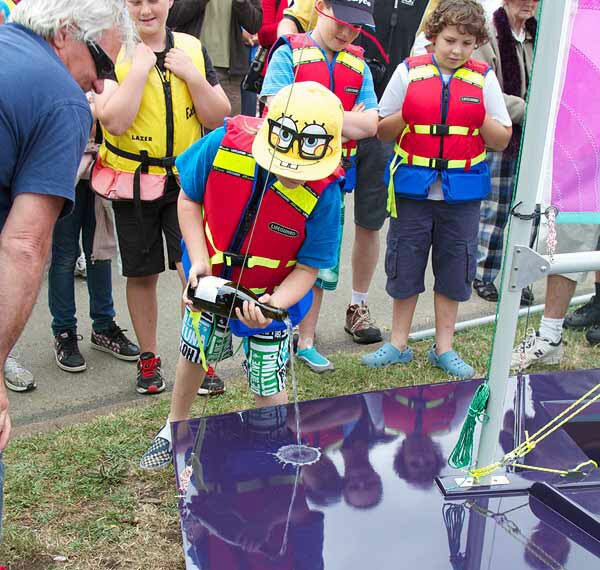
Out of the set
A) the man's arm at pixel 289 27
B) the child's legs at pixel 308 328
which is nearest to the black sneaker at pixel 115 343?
the child's legs at pixel 308 328

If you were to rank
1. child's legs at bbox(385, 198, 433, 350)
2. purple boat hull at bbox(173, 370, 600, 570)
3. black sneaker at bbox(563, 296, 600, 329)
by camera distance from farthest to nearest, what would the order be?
1. black sneaker at bbox(563, 296, 600, 329)
2. child's legs at bbox(385, 198, 433, 350)
3. purple boat hull at bbox(173, 370, 600, 570)

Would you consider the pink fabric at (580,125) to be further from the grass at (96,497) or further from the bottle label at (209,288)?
the grass at (96,497)

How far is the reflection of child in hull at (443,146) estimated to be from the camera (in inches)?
153

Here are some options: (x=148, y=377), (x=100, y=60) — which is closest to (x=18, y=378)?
(x=148, y=377)

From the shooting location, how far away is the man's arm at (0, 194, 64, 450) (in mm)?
1976

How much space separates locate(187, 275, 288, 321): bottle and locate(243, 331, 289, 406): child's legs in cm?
29

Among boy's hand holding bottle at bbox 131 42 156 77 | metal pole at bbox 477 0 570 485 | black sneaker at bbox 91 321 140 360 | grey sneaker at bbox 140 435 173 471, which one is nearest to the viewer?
metal pole at bbox 477 0 570 485

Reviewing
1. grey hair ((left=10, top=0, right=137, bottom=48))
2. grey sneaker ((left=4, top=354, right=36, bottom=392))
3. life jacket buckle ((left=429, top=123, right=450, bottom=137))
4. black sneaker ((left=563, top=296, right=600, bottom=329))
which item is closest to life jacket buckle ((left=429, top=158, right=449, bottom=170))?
life jacket buckle ((left=429, top=123, right=450, bottom=137))

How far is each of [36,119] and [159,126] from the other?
1.68 meters

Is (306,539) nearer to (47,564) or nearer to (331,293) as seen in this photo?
(47,564)

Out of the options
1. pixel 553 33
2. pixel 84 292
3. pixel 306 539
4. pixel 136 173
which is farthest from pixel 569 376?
pixel 84 292

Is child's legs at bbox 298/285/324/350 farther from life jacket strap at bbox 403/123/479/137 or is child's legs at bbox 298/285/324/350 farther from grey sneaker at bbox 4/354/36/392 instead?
grey sneaker at bbox 4/354/36/392

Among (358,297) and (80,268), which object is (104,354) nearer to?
(80,268)

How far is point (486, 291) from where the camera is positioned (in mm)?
5559
